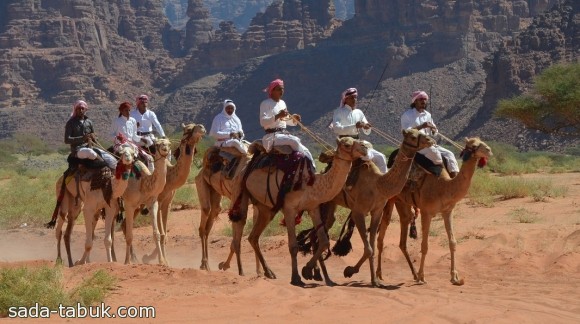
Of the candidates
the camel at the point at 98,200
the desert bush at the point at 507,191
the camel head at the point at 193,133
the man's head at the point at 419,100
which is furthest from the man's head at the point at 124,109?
Answer: the desert bush at the point at 507,191

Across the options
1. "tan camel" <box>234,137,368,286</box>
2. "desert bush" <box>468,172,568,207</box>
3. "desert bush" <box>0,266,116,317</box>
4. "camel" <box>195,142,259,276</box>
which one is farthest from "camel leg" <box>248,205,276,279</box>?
"desert bush" <box>468,172,568,207</box>

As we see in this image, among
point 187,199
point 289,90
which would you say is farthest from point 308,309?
point 289,90

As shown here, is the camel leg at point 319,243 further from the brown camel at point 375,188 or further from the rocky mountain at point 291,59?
the rocky mountain at point 291,59

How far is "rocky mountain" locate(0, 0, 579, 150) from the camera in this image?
9900cm

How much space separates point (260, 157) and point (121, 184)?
7.78 ft

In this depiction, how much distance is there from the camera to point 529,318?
13.4 meters

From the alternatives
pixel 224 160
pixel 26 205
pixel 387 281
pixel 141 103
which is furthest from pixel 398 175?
pixel 26 205

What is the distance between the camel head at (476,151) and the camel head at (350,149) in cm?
175

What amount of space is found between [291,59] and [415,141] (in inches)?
5104

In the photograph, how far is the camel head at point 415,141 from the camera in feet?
51.0

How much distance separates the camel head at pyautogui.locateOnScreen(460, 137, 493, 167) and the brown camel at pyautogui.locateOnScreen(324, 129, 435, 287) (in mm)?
762

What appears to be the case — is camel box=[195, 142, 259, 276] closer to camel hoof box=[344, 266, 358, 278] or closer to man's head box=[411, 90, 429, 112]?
camel hoof box=[344, 266, 358, 278]

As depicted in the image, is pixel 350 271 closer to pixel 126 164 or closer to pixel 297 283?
pixel 297 283

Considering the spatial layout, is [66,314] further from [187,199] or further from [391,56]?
[391,56]
